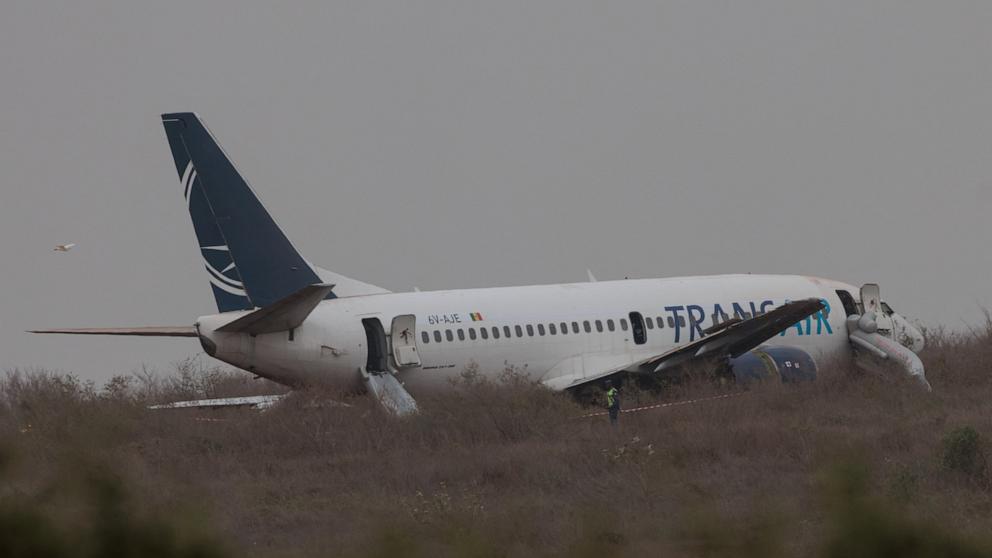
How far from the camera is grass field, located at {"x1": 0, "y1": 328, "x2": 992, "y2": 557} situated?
18.8 ft

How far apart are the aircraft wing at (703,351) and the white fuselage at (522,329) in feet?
0.16

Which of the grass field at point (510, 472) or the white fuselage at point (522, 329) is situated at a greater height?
the white fuselage at point (522, 329)

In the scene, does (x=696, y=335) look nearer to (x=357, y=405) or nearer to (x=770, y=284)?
(x=770, y=284)

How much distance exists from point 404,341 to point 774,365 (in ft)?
27.3

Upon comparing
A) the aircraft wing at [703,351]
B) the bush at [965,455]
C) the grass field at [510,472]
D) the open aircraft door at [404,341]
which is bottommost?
the bush at [965,455]

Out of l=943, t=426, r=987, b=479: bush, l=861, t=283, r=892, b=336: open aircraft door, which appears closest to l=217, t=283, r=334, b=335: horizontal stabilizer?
l=943, t=426, r=987, b=479: bush

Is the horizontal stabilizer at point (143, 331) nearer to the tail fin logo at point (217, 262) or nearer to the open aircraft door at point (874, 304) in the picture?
the tail fin logo at point (217, 262)

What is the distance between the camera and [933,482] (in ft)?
66.8

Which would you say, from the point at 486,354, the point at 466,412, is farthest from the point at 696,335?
the point at 466,412

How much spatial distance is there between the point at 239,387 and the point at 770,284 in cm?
1556

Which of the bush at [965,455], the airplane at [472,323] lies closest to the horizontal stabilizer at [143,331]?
the airplane at [472,323]

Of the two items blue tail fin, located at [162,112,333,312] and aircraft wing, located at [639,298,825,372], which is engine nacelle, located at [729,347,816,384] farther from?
blue tail fin, located at [162,112,333,312]

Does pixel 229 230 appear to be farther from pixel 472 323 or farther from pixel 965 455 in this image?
pixel 965 455

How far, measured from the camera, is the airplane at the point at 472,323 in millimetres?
29078
